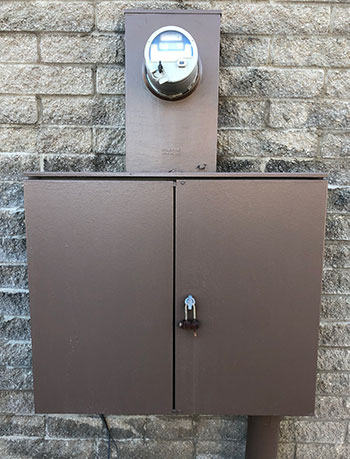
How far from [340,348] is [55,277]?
1202 mm

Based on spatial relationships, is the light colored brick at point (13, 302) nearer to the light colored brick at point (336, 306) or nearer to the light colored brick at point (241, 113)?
the light colored brick at point (241, 113)

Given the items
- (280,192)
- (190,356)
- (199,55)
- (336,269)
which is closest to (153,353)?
(190,356)

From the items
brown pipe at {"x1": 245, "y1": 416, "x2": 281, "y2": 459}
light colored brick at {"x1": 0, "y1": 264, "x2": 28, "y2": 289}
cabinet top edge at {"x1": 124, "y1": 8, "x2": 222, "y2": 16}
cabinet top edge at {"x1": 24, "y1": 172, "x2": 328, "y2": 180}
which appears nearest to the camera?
cabinet top edge at {"x1": 24, "y1": 172, "x2": 328, "y2": 180}

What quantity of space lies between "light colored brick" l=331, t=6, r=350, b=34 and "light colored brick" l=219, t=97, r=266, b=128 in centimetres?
40

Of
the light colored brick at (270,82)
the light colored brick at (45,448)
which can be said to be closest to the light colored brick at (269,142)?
the light colored brick at (270,82)

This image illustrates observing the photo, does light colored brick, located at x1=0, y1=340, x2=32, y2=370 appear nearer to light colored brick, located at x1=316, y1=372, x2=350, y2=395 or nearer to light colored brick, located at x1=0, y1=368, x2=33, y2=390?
light colored brick, located at x1=0, y1=368, x2=33, y2=390

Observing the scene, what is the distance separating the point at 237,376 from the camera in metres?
1.14

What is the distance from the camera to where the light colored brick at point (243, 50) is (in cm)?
138

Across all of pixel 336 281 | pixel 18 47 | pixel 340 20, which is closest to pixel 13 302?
pixel 18 47

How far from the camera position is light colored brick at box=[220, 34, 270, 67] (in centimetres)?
138

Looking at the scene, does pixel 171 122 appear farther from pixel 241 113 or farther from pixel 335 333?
pixel 335 333

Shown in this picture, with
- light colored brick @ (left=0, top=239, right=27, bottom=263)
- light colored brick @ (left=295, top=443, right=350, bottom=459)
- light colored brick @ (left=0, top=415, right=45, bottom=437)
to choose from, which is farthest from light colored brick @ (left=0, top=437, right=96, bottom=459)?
light colored brick @ (left=295, top=443, right=350, bottom=459)

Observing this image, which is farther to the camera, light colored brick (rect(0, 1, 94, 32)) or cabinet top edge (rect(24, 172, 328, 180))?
light colored brick (rect(0, 1, 94, 32))

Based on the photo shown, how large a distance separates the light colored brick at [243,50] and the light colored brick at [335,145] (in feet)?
1.32
